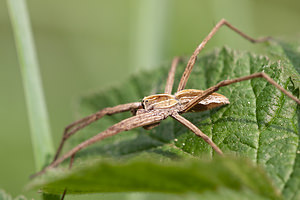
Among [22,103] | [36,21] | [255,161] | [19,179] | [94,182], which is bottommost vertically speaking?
[19,179]

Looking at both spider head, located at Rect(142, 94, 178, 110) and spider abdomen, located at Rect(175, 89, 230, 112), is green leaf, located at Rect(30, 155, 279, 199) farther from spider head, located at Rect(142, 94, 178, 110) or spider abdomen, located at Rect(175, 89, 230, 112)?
spider head, located at Rect(142, 94, 178, 110)

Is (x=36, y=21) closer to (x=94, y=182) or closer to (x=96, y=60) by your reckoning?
(x=96, y=60)

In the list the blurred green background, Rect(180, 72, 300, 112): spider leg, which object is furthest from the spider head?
the blurred green background

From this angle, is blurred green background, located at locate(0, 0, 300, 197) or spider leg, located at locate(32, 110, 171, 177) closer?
spider leg, located at locate(32, 110, 171, 177)

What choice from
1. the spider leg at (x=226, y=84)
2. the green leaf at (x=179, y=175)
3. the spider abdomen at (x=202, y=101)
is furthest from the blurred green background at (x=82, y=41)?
the green leaf at (x=179, y=175)

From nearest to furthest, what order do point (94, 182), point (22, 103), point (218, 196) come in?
point (218, 196) → point (94, 182) → point (22, 103)

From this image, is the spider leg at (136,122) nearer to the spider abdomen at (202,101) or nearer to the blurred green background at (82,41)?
the spider abdomen at (202,101)

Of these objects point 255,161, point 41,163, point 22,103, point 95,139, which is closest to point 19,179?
point 22,103
